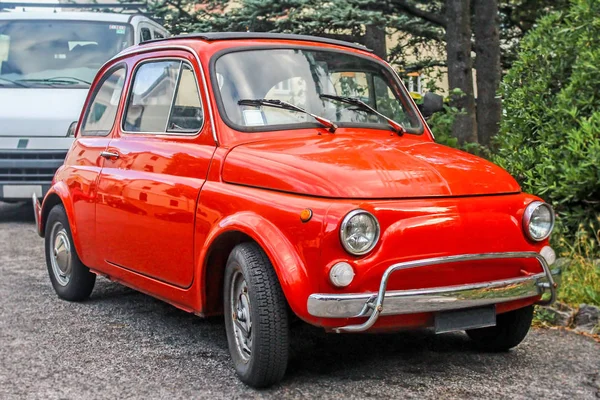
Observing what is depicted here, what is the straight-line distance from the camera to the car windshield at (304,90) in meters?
5.38

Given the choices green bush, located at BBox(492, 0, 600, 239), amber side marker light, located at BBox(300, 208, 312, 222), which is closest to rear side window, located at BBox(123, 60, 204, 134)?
amber side marker light, located at BBox(300, 208, 312, 222)

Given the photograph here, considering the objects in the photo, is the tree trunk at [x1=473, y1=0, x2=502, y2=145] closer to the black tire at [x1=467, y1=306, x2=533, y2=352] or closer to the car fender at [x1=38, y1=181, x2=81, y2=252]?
the car fender at [x1=38, y1=181, x2=81, y2=252]

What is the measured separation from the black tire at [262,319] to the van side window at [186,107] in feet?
3.54

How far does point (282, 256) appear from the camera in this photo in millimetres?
4383

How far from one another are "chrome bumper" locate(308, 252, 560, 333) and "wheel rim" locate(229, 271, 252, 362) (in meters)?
0.57

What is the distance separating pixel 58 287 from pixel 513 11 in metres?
10.7

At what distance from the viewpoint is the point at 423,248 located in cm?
439

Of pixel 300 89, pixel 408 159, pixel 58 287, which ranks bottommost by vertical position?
pixel 58 287

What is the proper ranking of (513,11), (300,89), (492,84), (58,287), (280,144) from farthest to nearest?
(513,11), (492,84), (58,287), (300,89), (280,144)

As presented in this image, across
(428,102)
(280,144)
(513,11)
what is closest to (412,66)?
(513,11)

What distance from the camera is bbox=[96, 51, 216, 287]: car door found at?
17.4 ft

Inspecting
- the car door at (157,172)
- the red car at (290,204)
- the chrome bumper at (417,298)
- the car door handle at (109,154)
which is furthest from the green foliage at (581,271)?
the car door handle at (109,154)

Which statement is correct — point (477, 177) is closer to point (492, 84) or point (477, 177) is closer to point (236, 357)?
point (236, 357)

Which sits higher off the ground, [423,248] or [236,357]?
[423,248]
